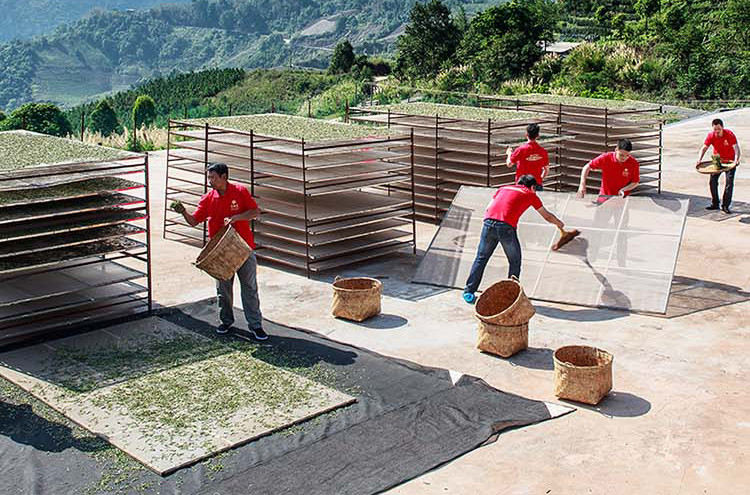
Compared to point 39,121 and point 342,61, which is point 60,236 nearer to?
point 39,121

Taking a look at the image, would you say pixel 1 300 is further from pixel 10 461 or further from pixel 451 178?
pixel 451 178

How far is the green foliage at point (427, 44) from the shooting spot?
171ft

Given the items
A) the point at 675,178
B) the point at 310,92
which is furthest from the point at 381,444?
the point at 310,92

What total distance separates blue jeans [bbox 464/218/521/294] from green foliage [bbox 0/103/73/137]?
19.4 meters

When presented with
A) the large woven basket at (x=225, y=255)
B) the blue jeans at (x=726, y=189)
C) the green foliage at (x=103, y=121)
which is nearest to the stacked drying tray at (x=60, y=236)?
the large woven basket at (x=225, y=255)

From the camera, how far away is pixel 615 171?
41.7ft

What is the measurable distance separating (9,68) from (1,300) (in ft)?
437

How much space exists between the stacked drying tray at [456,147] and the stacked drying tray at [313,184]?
1.90m

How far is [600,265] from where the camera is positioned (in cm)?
1184

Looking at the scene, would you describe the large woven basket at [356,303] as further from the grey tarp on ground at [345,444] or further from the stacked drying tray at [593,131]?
the stacked drying tray at [593,131]

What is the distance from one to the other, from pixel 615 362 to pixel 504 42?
39.6 meters

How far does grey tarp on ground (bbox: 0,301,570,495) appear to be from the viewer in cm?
697

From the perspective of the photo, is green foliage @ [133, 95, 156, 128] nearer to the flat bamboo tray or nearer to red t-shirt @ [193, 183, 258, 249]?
the flat bamboo tray

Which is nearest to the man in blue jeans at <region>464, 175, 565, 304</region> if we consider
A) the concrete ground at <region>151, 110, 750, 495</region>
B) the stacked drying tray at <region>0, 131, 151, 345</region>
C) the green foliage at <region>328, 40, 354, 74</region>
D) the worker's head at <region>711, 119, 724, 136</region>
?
the concrete ground at <region>151, 110, 750, 495</region>
